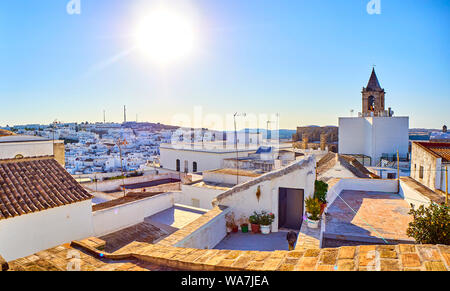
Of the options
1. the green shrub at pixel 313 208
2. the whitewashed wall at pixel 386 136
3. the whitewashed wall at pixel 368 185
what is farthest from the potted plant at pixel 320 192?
the whitewashed wall at pixel 386 136

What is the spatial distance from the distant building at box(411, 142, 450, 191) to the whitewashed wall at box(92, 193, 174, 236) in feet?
A: 39.6

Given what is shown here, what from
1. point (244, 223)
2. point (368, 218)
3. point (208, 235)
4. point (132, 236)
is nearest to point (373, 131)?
point (368, 218)

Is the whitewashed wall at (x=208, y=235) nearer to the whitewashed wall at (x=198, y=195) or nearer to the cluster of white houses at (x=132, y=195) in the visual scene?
the cluster of white houses at (x=132, y=195)

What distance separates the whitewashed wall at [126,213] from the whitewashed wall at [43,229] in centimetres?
49

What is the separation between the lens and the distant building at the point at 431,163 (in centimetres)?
1202

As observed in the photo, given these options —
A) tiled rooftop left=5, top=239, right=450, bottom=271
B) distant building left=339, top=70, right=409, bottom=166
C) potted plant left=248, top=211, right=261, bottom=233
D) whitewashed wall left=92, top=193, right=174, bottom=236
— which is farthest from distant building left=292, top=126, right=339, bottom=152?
tiled rooftop left=5, top=239, right=450, bottom=271

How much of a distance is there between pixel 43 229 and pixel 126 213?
268cm

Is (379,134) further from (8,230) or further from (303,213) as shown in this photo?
(8,230)

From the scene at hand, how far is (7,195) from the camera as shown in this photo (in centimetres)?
636

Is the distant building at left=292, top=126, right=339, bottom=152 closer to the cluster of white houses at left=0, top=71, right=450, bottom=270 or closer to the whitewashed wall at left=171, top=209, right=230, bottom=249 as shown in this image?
the cluster of white houses at left=0, top=71, right=450, bottom=270

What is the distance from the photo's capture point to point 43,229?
21.0 feet

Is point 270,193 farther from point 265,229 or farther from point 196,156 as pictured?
point 196,156

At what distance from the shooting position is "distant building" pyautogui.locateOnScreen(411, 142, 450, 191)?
12016mm
